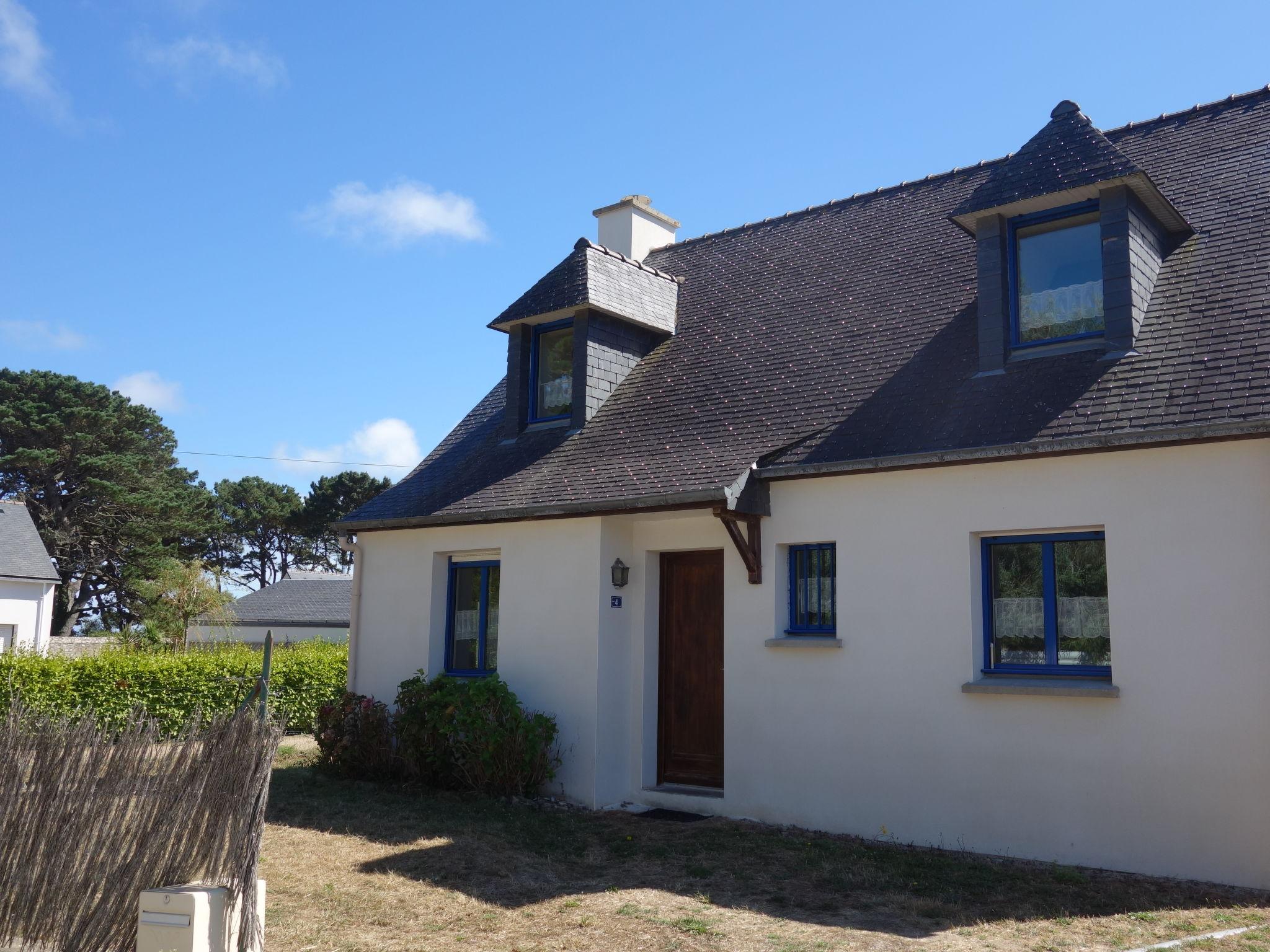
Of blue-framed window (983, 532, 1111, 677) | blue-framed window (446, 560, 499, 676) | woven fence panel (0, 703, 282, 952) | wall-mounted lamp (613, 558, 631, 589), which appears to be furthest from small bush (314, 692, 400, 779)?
blue-framed window (983, 532, 1111, 677)

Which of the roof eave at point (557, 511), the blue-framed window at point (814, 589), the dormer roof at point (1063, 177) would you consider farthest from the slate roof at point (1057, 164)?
the roof eave at point (557, 511)

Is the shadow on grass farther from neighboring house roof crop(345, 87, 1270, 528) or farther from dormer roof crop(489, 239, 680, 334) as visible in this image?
dormer roof crop(489, 239, 680, 334)

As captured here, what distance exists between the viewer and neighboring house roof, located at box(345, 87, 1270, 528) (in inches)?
337

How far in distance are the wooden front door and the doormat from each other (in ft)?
1.63

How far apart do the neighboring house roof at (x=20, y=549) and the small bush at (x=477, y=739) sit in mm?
24780

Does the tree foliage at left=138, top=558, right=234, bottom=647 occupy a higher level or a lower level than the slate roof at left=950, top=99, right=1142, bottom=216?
lower

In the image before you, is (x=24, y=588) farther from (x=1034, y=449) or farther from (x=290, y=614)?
(x=1034, y=449)

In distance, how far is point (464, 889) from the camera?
24.6 feet

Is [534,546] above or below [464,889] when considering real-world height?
above

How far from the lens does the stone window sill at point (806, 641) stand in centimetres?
945

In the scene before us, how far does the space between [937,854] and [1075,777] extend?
4.23 ft

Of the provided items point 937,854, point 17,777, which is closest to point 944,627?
point 937,854

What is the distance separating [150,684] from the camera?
627 inches

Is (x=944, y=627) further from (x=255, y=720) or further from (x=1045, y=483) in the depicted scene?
(x=255, y=720)
